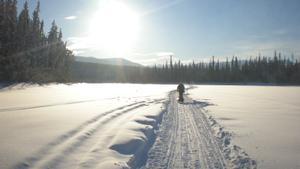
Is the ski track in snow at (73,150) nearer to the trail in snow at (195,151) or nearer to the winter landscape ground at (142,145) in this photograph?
the winter landscape ground at (142,145)

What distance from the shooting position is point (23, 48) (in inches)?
1986

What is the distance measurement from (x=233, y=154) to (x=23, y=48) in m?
50.1

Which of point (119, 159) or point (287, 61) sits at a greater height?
point (287, 61)

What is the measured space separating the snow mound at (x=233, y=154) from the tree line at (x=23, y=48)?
4241cm

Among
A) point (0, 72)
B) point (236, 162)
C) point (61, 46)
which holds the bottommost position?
point (236, 162)

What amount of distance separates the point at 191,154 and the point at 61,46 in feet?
246

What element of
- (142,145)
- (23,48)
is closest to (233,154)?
(142,145)

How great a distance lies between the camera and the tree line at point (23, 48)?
45375 millimetres

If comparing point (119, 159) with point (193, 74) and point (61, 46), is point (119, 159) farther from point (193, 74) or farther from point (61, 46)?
point (193, 74)

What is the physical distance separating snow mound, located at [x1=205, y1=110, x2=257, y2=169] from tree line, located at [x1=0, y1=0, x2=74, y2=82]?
42409 millimetres

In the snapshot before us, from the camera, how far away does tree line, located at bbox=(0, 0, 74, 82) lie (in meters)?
45.4

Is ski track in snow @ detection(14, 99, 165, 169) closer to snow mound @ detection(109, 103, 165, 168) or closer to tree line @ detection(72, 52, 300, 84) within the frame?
snow mound @ detection(109, 103, 165, 168)

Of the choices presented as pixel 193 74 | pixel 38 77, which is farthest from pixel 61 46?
pixel 193 74

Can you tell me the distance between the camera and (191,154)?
7.00m
